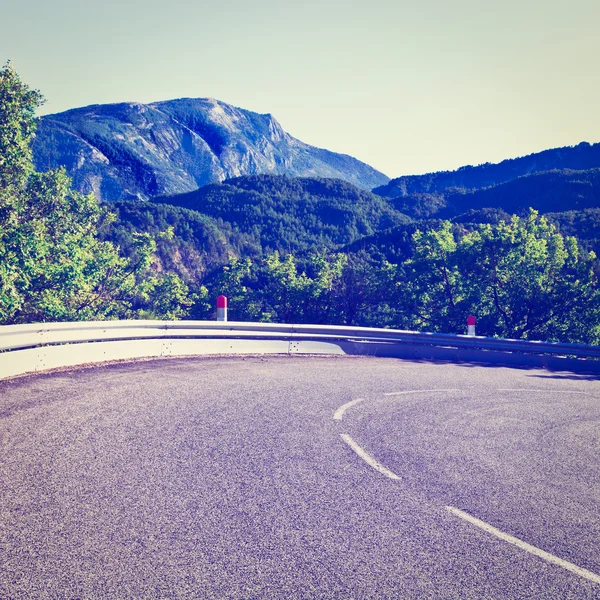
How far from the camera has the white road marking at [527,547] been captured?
154 inches

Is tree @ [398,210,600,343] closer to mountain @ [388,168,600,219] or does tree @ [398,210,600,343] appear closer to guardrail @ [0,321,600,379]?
guardrail @ [0,321,600,379]

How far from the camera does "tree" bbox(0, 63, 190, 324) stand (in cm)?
2088

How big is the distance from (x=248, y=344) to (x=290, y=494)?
984cm

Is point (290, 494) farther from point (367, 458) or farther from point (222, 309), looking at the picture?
point (222, 309)

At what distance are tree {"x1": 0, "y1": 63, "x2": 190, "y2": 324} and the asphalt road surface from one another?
1282 cm

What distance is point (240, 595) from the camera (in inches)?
137

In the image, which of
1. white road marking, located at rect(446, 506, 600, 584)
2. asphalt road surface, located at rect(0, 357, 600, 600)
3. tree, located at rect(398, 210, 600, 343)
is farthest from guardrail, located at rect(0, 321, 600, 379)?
tree, located at rect(398, 210, 600, 343)

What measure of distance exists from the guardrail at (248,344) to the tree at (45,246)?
875 cm

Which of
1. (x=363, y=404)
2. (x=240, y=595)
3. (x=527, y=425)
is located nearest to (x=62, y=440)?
(x=240, y=595)

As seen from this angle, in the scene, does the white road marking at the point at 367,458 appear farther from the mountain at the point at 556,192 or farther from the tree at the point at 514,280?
the mountain at the point at 556,192

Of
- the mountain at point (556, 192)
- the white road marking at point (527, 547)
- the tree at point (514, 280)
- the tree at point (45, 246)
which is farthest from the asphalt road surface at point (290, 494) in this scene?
the mountain at point (556, 192)

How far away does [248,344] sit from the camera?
15.0 meters

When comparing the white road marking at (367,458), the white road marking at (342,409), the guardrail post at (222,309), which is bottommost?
the white road marking at (367,458)

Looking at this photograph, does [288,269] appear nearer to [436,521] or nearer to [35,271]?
[35,271]
